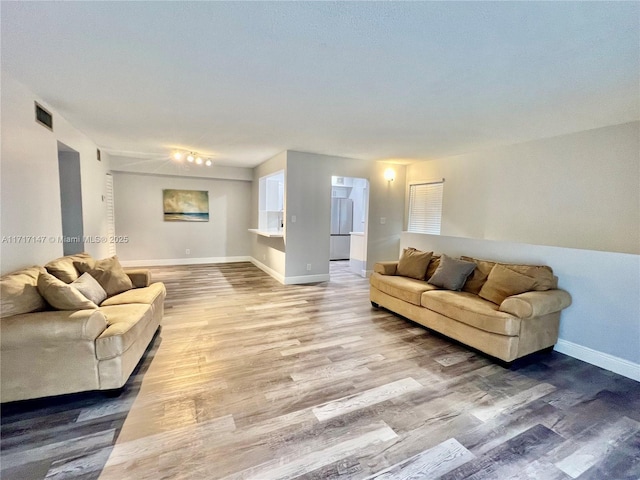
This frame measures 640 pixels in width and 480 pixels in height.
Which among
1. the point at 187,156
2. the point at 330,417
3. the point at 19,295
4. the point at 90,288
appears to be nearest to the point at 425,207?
the point at 187,156

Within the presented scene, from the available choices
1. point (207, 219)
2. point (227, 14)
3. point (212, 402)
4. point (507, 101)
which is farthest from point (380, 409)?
point (207, 219)

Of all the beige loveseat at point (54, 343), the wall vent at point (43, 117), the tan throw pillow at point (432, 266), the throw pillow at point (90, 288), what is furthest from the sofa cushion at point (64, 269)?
the tan throw pillow at point (432, 266)

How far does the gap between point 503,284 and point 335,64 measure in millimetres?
2672

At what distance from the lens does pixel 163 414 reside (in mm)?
1964

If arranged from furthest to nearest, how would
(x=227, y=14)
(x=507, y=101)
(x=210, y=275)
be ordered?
1. (x=210, y=275)
2. (x=507, y=101)
3. (x=227, y=14)

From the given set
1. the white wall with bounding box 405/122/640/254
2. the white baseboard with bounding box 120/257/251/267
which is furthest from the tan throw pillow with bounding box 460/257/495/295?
the white baseboard with bounding box 120/257/251/267

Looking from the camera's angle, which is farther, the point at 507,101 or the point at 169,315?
the point at 169,315

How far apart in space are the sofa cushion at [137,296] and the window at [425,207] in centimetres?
478

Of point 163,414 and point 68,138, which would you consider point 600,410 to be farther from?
point 68,138

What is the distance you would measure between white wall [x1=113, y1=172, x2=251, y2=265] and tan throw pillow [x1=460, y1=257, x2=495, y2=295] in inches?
226

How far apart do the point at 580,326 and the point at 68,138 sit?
6265 millimetres

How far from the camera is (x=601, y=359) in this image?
2744 millimetres

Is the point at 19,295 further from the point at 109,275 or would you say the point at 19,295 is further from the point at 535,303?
the point at 535,303

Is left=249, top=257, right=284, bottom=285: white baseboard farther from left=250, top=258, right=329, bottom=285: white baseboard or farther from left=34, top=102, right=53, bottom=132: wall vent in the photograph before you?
left=34, top=102, right=53, bottom=132: wall vent
